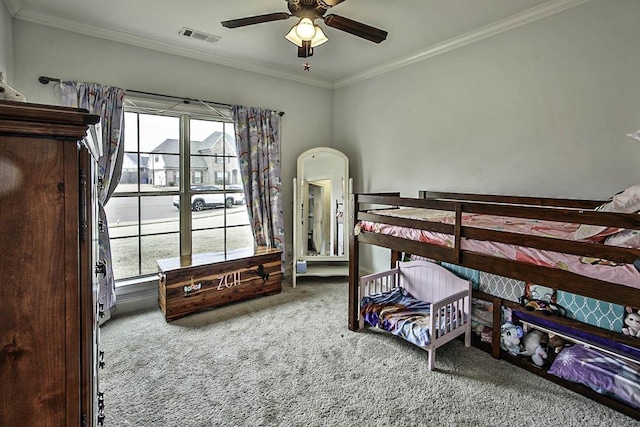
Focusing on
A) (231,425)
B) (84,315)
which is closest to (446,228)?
(231,425)

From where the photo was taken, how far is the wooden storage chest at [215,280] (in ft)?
9.94

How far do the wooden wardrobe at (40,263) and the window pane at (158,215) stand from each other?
2.80 metres

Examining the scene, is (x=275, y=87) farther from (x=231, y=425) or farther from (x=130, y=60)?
(x=231, y=425)

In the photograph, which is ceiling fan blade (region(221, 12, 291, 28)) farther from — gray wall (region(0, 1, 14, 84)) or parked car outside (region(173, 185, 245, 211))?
parked car outside (region(173, 185, 245, 211))

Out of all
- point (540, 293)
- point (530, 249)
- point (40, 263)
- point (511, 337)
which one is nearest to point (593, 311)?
point (540, 293)

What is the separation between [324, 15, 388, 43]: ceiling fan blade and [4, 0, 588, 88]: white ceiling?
14.9 inches

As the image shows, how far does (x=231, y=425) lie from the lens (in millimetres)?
1790

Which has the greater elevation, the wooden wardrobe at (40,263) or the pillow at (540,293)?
the wooden wardrobe at (40,263)

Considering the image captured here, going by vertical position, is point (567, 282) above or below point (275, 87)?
below

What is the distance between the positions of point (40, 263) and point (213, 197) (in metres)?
3.09

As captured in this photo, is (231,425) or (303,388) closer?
(231,425)

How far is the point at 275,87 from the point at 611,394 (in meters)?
3.92

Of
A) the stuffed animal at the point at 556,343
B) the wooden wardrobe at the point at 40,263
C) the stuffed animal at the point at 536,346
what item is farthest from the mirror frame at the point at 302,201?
the wooden wardrobe at the point at 40,263

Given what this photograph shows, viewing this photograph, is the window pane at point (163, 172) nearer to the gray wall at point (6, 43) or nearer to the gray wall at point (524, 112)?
the gray wall at point (6, 43)
